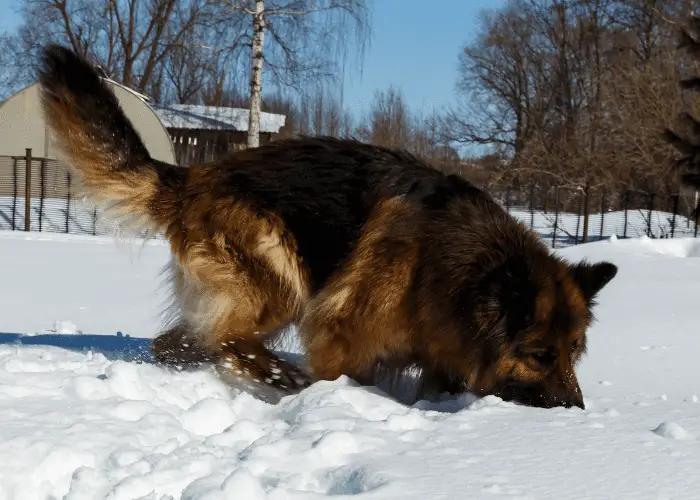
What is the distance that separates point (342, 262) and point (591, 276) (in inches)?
57.2

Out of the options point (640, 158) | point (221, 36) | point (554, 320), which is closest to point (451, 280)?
point (554, 320)

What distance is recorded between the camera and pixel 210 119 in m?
33.1

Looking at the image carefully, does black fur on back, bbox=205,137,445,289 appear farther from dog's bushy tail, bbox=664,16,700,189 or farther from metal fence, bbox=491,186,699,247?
dog's bushy tail, bbox=664,16,700,189

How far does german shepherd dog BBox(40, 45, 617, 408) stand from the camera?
3760mm

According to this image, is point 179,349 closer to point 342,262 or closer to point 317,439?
point 342,262

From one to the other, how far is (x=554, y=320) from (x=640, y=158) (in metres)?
24.9

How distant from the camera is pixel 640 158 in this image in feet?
86.2

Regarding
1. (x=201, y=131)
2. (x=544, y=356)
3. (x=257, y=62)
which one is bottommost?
(x=544, y=356)

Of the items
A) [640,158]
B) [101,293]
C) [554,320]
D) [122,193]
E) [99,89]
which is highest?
[640,158]

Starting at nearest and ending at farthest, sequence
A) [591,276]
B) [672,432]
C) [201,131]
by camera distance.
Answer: [672,432], [591,276], [201,131]

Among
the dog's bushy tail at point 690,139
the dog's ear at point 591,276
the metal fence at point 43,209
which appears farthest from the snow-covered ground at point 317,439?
the dog's bushy tail at point 690,139

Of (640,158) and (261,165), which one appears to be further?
(640,158)

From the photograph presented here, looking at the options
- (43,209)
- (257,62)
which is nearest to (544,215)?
(257,62)

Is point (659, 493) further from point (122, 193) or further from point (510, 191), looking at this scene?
point (510, 191)
